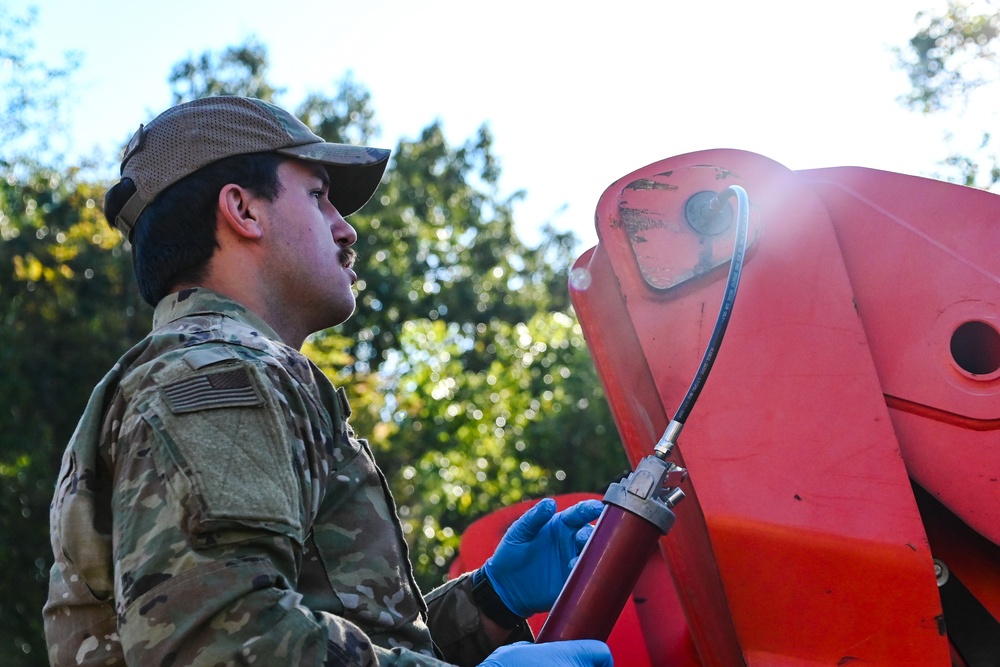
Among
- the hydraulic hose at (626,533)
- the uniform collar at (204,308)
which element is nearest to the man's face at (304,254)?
the uniform collar at (204,308)

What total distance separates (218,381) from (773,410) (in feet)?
2.96

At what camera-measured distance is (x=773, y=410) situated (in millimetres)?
1684

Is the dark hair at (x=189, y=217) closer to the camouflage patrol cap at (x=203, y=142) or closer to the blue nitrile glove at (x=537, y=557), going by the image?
the camouflage patrol cap at (x=203, y=142)

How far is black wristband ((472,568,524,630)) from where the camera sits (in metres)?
2.19

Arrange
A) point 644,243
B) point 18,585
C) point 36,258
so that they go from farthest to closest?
point 36,258 < point 18,585 < point 644,243

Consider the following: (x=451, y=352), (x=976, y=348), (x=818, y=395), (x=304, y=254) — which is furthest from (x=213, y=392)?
(x=451, y=352)

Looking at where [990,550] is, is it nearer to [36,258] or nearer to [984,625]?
[984,625]

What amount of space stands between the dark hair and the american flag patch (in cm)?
54

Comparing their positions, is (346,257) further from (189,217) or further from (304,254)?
(189,217)

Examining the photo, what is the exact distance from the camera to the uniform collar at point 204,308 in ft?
6.00

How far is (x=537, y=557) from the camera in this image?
7.22 feet

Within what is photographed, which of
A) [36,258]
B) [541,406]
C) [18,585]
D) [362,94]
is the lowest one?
[18,585]

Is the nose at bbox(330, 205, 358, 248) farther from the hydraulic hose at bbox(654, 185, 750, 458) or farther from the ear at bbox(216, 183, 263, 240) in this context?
the hydraulic hose at bbox(654, 185, 750, 458)

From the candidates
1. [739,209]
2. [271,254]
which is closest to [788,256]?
[739,209]
